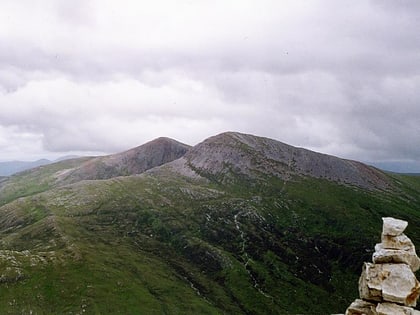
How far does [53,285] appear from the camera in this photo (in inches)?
7697

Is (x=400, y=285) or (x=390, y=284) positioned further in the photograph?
(x=390, y=284)

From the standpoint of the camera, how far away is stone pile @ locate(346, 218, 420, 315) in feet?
73.8

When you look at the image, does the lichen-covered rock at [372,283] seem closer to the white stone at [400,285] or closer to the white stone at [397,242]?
the white stone at [400,285]

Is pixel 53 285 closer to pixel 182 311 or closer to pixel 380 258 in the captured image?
pixel 182 311

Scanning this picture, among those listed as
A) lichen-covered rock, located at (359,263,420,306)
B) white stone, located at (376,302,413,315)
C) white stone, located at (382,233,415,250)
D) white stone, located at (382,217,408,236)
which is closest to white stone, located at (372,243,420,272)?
white stone, located at (382,233,415,250)

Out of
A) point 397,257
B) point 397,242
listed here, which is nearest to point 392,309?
point 397,257

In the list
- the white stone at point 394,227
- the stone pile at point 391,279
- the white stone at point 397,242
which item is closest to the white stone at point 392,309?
the stone pile at point 391,279

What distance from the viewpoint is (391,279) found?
2323 centimetres

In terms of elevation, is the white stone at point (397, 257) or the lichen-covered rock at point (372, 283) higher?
the white stone at point (397, 257)

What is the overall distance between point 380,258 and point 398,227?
2423mm

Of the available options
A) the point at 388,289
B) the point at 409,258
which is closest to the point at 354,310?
the point at 388,289

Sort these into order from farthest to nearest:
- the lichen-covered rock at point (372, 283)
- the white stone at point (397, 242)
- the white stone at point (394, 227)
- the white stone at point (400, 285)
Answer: the white stone at point (394, 227) < the white stone at point (397, 242) < the lichen-covered rock at point (372, 283) < the white stone at point (400, 285)

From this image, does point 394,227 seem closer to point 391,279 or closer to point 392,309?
point 391,279

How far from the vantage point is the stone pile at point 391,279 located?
22484 millimetres
